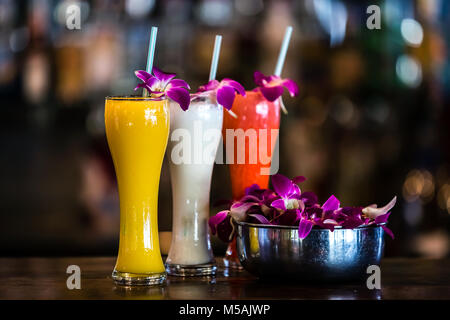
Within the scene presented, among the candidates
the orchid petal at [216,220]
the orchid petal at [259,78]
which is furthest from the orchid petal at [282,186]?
the orchid petal at [259,78]

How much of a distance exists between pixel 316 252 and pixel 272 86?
35 centimetres

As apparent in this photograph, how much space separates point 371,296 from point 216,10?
238 centimetres

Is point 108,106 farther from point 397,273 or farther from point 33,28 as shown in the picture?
point 33,28

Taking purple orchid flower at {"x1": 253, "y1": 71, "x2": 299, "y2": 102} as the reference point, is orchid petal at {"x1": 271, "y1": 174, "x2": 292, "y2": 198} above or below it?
below

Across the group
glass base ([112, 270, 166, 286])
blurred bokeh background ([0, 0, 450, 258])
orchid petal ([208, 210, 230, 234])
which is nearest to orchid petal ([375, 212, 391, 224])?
orchid petal ([208, 210, 230, 234])

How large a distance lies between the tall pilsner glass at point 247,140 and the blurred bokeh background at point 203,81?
1.86 metres

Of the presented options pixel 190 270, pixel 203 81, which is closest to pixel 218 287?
pixel 190 270

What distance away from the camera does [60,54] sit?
10.2 ft

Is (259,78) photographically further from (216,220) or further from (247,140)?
(216,220)

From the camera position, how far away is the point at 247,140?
127 cm

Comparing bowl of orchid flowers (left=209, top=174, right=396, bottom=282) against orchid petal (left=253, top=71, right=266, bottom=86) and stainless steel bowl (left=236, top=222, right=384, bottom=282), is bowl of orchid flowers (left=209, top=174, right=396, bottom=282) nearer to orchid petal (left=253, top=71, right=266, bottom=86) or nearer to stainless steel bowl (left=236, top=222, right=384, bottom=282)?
stainless steel bowl (left=236, top=222, right=384, bottom=282)

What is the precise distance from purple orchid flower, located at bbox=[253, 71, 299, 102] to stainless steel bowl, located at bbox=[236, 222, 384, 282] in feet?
0.90

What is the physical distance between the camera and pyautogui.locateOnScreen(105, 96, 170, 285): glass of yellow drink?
1.06 meters
